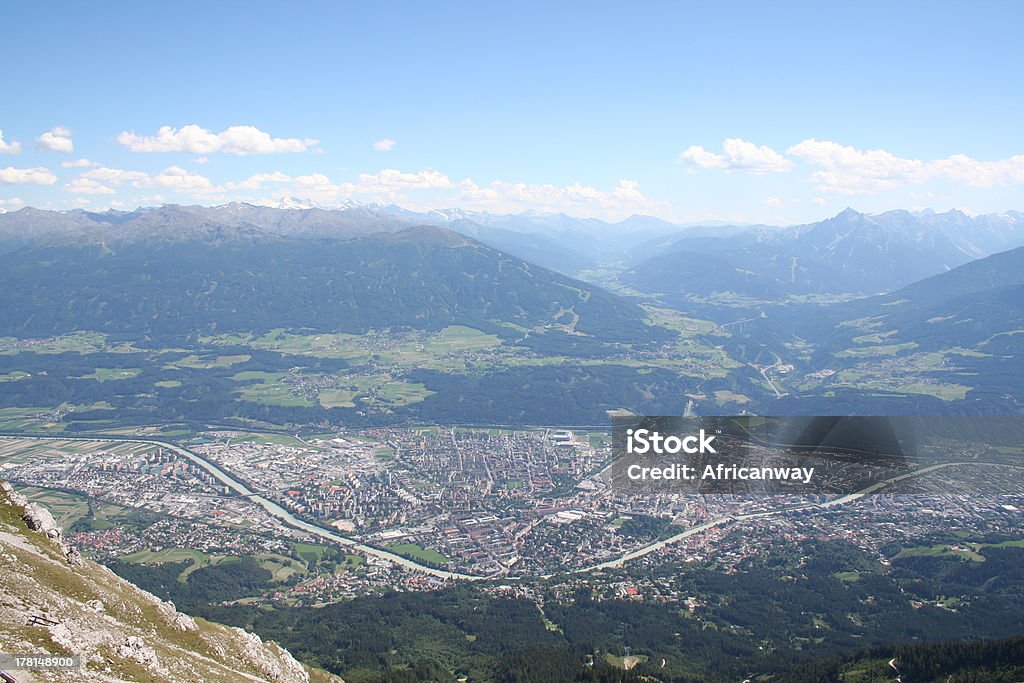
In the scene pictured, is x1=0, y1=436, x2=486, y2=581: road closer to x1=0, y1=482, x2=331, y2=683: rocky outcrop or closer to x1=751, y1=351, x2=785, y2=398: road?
x1=0, y1=482, x2=331, y2=683: rocky outcrop

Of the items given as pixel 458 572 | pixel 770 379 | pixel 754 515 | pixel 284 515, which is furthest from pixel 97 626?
pixel 770 379

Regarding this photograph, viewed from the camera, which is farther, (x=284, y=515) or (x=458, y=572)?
(x=284, y=515)

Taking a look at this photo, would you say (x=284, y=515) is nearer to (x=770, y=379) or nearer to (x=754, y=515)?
(x=754, y=515)

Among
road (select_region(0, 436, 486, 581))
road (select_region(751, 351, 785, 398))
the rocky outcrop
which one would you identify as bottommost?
road (select_region(0, 436, 486, 581))

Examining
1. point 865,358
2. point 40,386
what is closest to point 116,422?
point 40,386

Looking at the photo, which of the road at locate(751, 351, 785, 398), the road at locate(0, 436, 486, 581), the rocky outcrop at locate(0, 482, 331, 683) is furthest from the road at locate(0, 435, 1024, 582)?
the road at locate(751, 351, 785, 398)

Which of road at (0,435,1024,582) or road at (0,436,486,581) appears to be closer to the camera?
road at (0,436,486,581)

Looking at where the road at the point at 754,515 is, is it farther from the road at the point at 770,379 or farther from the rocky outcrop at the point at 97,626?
the road at the point at 770,379

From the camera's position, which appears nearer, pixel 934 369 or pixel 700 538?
pixel 700 538

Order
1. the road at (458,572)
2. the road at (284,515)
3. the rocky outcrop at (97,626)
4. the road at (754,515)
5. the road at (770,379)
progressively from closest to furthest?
the rocky outcrop at (97,626) < the road at (284,515) < the road at (458,572) < the road at (754,515) < the road at (770,379)

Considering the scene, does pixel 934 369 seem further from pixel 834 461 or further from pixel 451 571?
pixel 451 571

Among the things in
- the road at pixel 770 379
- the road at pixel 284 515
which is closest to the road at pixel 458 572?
the road at pixel 284 515
